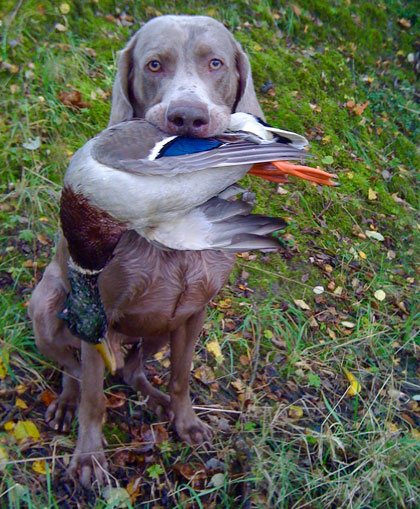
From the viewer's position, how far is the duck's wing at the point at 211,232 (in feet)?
5.92

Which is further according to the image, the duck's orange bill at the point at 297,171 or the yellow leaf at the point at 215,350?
the yellow leaf at the point at 215,350

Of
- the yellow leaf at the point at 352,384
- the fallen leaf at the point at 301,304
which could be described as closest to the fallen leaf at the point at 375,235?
the fallen leaf at the point at 301,304

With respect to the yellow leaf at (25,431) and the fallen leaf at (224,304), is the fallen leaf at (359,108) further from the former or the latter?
the yellow leaf at (25,431)

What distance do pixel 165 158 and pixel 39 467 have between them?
1.72 meters

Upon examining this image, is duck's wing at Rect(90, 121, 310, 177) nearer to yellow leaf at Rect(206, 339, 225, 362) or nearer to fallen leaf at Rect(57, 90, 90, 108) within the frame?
yellow leaf at Rect(206, 339, 225, 362)

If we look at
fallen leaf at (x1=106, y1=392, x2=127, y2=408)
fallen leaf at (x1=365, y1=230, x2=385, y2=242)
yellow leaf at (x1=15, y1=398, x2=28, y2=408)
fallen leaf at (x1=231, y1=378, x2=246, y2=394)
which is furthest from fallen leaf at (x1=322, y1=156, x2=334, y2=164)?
yellow leaf at (x1=15, y1=398, x2=28, y2=408)

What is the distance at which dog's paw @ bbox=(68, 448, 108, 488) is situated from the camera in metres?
2.55

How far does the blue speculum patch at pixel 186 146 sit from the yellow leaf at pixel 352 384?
2048 mm

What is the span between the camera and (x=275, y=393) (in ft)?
10.6

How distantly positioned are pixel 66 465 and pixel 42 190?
187 cm

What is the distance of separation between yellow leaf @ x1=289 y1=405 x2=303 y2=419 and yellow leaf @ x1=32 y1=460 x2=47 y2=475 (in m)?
1.34

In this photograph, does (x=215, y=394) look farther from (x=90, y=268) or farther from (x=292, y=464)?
(x=90, y=268)

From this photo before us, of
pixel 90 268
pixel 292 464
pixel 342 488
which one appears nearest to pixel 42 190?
pixel 90 268

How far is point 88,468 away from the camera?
2.55m
